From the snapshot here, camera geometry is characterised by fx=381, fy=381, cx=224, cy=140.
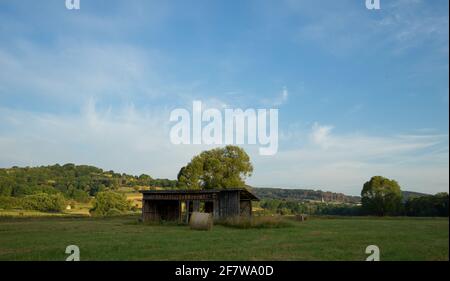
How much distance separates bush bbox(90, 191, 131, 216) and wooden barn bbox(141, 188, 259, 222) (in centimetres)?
3147

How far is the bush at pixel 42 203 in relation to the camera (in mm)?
65988

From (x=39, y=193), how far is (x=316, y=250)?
66.5 meters

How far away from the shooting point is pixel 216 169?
62312mm

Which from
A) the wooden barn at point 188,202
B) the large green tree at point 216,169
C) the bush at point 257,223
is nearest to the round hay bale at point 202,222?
the bush at point 257,223

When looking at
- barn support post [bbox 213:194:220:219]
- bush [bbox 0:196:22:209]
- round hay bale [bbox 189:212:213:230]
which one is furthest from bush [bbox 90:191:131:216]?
round hay bale [bbox 189:212:213:230]

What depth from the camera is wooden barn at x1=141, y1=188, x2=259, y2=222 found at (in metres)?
35.6

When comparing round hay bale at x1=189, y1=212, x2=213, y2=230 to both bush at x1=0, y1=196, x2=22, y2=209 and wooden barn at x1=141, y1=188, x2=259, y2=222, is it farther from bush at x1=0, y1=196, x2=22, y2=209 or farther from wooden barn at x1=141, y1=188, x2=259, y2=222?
bush at x1=0, y1=196, x2=22, y2=209

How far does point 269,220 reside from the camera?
29.5 m

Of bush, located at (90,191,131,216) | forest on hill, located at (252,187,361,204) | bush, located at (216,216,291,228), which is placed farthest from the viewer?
forest on hill, located at (252,187,361,204)

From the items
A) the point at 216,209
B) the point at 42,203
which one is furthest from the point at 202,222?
the point at 42,203

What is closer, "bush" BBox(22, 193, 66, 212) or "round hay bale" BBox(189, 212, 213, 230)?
"round hay bale" BBox(189, 212, 213, 230)

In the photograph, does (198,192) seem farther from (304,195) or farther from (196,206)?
(304,195)

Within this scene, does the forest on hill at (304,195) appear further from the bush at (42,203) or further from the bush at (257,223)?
the bush at (257,223)
